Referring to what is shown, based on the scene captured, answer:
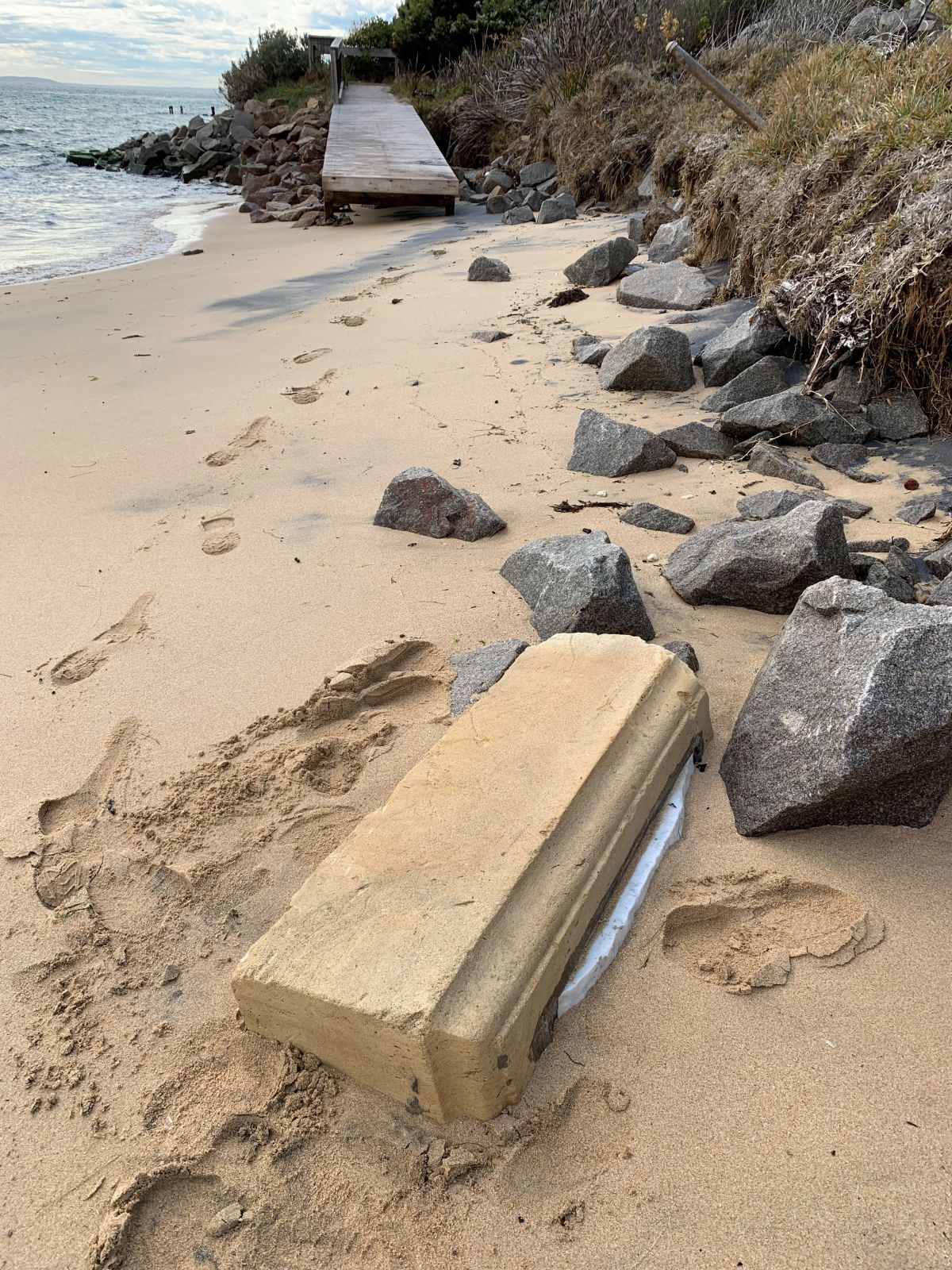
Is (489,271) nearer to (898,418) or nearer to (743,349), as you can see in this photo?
(743,349)

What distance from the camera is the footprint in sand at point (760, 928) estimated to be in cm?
152

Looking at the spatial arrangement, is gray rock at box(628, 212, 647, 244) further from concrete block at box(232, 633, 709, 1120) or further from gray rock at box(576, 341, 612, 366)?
concrete block at box(232, 633, 709, 1120)

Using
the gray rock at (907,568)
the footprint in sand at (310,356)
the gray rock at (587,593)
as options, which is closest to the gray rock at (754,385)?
the gray rock at (907,568)

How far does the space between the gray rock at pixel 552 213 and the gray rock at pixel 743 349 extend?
17.1 feet

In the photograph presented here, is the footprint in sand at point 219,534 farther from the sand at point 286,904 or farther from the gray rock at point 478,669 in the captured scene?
the gray rock at point 478,669

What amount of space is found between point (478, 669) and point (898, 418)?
219 cm

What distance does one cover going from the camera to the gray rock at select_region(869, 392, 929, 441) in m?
3.31

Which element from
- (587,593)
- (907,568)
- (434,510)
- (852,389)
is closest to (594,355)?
(852,389)

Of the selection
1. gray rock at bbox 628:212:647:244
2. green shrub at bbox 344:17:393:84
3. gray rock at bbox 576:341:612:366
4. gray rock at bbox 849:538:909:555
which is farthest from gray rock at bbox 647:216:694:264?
green shrub at bbox 344:17:393:84

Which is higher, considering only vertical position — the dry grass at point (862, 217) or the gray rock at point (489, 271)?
the dry grass at point (862, 217)

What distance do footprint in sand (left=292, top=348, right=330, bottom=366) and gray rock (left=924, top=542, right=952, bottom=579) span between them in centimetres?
363

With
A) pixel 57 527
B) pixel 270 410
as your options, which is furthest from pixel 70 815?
pixel 270 410

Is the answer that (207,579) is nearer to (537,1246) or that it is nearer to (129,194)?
(537,1246)

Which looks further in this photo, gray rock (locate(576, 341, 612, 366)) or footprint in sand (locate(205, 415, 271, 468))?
gray rock (locate(576, 341, 612, 366))
